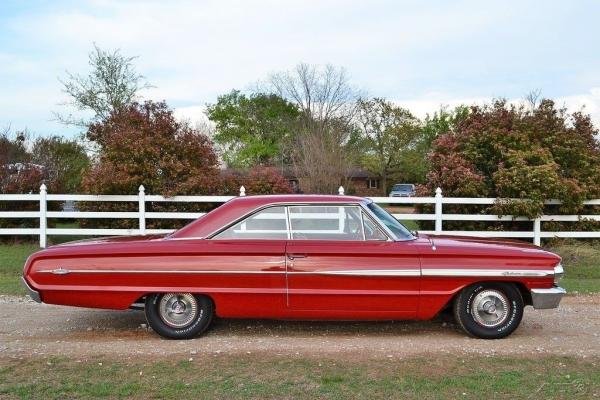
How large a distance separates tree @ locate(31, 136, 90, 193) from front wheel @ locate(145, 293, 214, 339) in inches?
430

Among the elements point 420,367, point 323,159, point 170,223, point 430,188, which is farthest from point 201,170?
point 323,159

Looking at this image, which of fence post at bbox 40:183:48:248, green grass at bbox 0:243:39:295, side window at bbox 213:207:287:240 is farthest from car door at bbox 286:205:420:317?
fence post at bbox 40:183:48:248

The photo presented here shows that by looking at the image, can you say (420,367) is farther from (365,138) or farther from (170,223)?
(365,138)

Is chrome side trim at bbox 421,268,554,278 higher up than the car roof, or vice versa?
the car roof

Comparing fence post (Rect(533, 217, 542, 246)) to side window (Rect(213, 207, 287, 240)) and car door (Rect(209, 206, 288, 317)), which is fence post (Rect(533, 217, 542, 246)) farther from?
car door (Rect(209, 206, 288, 317))

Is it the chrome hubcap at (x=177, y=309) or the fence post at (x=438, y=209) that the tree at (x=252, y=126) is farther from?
the chrome hubcap at (x=177, y=309)

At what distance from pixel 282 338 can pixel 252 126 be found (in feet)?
207

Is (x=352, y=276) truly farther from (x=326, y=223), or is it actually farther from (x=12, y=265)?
(x=12, y=265)

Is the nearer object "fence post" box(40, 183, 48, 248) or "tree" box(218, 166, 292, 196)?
"fence post" box(40, 183, 48, 248)

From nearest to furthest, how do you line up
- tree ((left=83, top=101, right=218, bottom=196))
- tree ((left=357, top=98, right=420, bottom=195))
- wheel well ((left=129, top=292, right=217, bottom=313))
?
wheel well ((left=129, top=292, right=217, bottom=313)), tree ((left=83, top=101, right=218, bottom=196)), tree ((left=357, top=98, right=420, bottom=195))

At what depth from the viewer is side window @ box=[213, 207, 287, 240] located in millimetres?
6574

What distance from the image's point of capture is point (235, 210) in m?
6.65

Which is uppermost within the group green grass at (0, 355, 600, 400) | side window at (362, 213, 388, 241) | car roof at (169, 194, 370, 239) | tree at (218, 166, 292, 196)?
tree at (218, 166, 292, 196)

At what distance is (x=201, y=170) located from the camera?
50.2 ft
